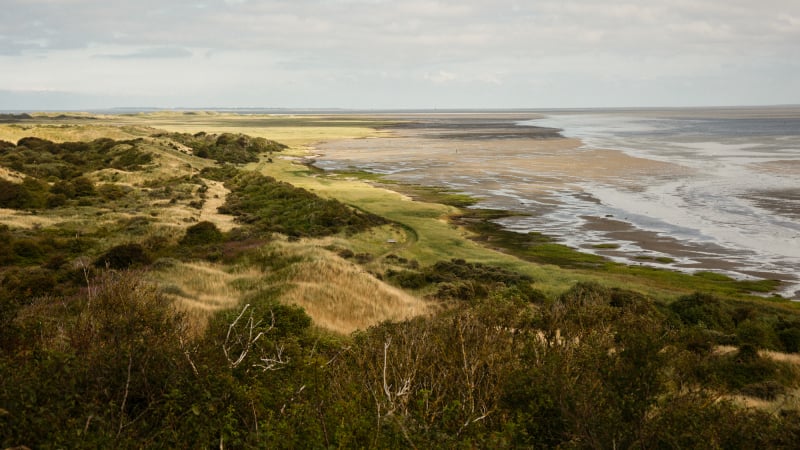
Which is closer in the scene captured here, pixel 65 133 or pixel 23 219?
pixel 23 219

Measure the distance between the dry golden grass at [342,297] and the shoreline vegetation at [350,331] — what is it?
0.40ft

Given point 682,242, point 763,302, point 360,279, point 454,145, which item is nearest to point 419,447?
point 360,279

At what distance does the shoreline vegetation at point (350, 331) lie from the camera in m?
7.56

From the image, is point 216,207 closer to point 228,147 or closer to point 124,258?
point 124,258

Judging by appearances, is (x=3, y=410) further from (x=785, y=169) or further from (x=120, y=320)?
(x=785, y=169)

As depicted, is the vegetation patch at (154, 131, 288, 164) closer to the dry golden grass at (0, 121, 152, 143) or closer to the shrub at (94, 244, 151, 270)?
the dry golden grass at (0, 121, 152, 143)

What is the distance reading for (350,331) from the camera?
1870 cm

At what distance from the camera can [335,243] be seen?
116ft

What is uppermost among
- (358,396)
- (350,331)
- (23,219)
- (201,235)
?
(358,396)

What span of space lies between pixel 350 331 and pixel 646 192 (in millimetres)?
46374

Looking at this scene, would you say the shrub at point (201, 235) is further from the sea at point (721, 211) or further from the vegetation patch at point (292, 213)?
the sea at point (721, 211)

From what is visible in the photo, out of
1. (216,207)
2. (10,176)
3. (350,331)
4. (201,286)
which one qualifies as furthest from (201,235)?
(10,176)

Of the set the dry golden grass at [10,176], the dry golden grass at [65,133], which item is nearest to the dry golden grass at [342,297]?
the dry golden grass at [10,176]

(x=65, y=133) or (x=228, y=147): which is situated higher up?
(x=65, y=133)
